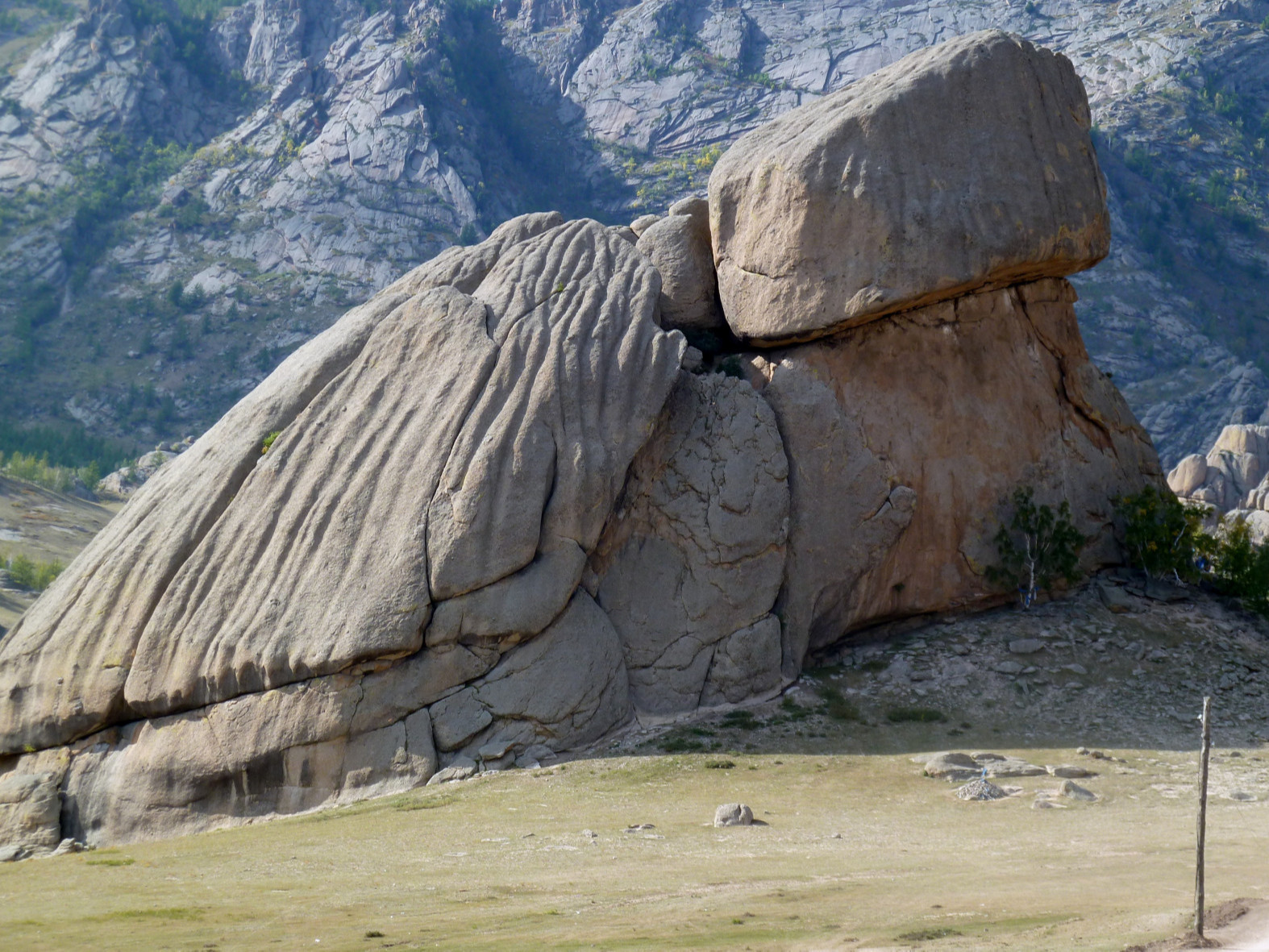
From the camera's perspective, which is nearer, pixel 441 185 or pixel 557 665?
pixel 557 665

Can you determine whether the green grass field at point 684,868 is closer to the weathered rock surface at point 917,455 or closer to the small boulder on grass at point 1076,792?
the small boulder on grass at point 1076,792

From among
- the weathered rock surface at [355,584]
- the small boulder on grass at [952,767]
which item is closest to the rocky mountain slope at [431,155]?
the small boulder on grass at [952,767]

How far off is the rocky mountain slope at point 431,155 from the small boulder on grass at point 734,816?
243ft

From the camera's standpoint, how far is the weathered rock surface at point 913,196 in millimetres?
22859

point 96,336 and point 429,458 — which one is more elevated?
point 96,336

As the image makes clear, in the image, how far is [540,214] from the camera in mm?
26047

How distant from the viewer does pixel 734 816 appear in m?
16.0

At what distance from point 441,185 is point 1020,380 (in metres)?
92.6

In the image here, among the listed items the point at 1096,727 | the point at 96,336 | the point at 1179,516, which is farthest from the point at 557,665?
the point at 96,336

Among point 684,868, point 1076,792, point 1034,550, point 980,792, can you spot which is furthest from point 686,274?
point 684,868

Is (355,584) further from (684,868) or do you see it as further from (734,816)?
(684,868)

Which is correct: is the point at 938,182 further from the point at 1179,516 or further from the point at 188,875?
the point at 188,875

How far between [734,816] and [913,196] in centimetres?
1254

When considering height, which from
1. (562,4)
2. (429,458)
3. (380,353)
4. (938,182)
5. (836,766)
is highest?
(562,4)
